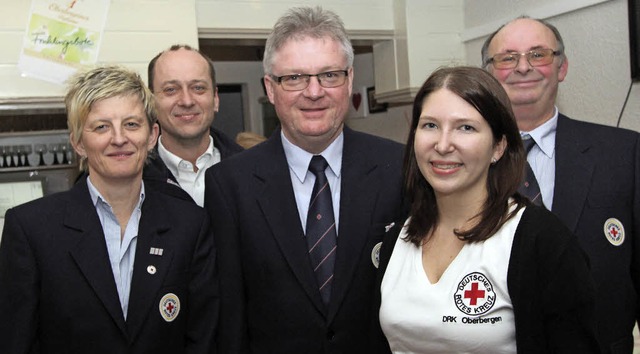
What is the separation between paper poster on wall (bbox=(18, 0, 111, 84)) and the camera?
13.7 feet

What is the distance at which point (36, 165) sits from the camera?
4410 mm

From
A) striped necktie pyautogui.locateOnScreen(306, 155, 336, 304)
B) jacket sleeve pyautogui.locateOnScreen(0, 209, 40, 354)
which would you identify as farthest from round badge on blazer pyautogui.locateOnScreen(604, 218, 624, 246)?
jacket sleeve pyautogui.locateOnScreen(0, 209, 40, 354)

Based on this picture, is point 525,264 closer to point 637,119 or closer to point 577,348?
point 577,348

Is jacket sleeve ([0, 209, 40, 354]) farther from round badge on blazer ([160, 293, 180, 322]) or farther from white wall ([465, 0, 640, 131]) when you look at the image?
white wall ([465, 0, 640, 131])

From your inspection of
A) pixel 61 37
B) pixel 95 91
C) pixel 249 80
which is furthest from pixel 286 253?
pixel 249 80

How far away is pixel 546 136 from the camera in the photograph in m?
2.14

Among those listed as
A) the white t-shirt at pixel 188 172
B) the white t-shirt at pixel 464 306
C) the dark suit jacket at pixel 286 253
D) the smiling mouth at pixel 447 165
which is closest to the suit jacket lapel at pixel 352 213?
the dark suit jacket at pixel 286 253

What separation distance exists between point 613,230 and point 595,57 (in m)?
2.10

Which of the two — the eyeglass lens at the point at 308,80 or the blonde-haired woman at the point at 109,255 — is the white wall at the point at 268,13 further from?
the eyeglass lens at the point at 308,80

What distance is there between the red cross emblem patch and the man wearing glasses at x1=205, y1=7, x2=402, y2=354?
0.40 m

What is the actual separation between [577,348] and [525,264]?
0.69 ft

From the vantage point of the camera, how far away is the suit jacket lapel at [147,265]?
1.94m

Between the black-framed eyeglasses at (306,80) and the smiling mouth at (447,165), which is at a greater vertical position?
the black-framed eyeglasses at (306,80)

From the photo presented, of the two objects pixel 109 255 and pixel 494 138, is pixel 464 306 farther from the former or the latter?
pixel 109 255
